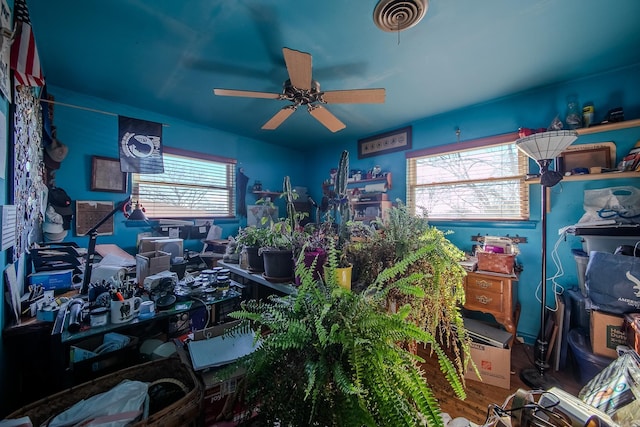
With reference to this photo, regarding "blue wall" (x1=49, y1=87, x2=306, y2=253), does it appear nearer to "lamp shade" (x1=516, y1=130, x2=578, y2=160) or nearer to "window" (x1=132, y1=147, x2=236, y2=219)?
"window" (x1=132, y1=147, x2=236, y2=219)

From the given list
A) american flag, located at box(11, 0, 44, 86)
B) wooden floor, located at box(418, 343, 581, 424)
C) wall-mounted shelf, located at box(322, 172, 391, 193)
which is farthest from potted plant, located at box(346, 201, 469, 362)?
wall-mounted shelf, located at box(322, 172, 391, 193)

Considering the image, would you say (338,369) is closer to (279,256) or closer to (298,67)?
(279,256)

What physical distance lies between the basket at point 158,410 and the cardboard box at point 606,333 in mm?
2389

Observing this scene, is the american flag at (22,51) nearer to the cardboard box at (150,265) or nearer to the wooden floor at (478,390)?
the cardboard box at (150,265)

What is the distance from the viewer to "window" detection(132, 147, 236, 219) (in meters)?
3.17

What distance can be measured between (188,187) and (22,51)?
2343mm

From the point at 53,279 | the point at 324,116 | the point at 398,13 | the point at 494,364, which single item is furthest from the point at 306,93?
the point at 494,364

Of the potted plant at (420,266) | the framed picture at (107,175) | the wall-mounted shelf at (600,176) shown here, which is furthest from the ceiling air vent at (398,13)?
the framed picture at (107,175)

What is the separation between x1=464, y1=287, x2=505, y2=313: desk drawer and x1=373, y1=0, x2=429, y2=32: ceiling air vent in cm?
216

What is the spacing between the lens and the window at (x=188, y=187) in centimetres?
317

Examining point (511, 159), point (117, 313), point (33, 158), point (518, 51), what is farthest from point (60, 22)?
point (511, 159)

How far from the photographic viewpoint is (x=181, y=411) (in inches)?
34.0

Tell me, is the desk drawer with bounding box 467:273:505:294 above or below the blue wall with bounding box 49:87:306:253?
below

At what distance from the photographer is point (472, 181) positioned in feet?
9.57
